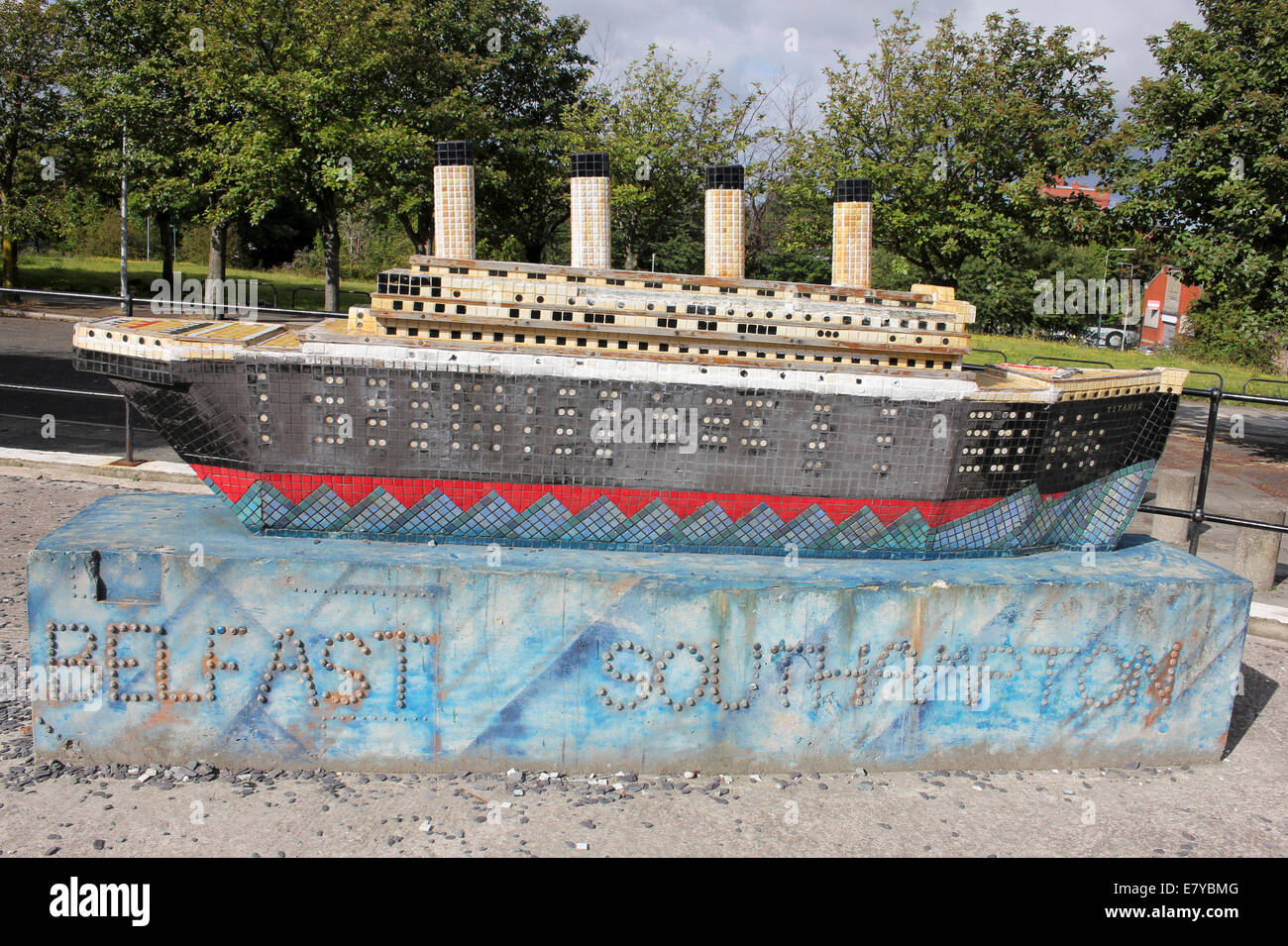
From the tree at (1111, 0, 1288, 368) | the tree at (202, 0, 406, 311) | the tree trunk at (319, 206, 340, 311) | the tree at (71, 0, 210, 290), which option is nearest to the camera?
the tree at (1111, 0, 1288, 368)

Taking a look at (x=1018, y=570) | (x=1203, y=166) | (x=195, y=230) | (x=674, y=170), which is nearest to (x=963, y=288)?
(x=674, y=170)

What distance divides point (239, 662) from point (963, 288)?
39.7m

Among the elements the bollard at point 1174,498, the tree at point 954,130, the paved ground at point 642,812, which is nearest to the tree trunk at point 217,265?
the tree at point 954,130

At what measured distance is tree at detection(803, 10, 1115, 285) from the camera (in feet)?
71.4

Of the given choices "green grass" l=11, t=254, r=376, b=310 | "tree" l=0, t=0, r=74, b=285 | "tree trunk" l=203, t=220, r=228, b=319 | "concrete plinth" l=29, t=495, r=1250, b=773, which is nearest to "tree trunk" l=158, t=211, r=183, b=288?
"tree trunk" l=203, t=220, r=228, b=319

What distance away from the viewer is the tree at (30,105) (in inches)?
993

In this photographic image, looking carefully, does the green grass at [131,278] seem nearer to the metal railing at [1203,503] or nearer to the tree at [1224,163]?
the tree at [1224,163]

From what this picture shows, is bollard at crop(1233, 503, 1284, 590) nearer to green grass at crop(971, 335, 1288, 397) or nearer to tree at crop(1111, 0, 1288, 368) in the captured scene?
tree at crop(1111, 0, 1288, 368)

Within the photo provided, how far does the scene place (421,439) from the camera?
17.9 ft

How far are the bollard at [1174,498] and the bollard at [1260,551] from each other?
0.52 metres

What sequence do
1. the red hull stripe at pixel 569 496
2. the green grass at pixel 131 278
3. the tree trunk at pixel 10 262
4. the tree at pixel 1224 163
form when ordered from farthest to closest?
the green grass at pixel 131 278 < the tree trunk at pixel 10 262 < the tree at pixel 1224 163 < the red hull stripe at pixel 569 496

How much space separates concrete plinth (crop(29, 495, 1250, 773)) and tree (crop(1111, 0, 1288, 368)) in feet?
30.4

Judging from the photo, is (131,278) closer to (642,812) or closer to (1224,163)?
(1224,163)

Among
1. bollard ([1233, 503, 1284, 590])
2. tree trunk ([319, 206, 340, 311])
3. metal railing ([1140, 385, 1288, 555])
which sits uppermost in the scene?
tree trunk ([319, 206, 340, 311])
